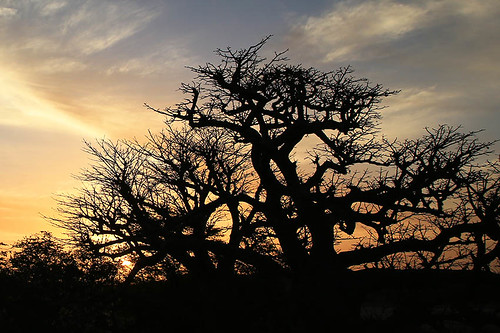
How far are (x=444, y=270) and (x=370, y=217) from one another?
2666 mm

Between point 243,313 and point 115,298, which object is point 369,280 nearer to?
point 243,313

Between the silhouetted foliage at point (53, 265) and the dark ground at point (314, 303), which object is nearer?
the dark ground at point (314, 303)

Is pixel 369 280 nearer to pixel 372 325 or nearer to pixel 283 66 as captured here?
pixel 372 325

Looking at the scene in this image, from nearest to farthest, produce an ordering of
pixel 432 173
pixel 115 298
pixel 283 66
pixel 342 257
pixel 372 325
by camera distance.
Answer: pixel 372 325
pixel 342 257
pixel 432 173
pixel 283 66
pixel 115 298

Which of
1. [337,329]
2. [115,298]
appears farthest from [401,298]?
[115,298]

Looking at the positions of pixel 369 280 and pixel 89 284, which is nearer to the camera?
pixel 369 280

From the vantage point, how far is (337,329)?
1214 centimetres

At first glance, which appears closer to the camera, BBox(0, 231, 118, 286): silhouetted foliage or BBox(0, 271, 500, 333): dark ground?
BBox(0, 271, 500, 333): dark ground

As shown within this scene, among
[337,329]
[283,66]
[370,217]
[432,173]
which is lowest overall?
[337,329]

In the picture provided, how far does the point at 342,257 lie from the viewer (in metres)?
13.7

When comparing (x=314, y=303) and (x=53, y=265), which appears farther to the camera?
(x=53, y=265)

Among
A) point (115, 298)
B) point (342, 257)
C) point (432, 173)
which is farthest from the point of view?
point (115, 298)

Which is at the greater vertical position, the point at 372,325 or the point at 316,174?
the point at 316,174

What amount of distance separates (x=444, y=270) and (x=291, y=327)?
468cm
